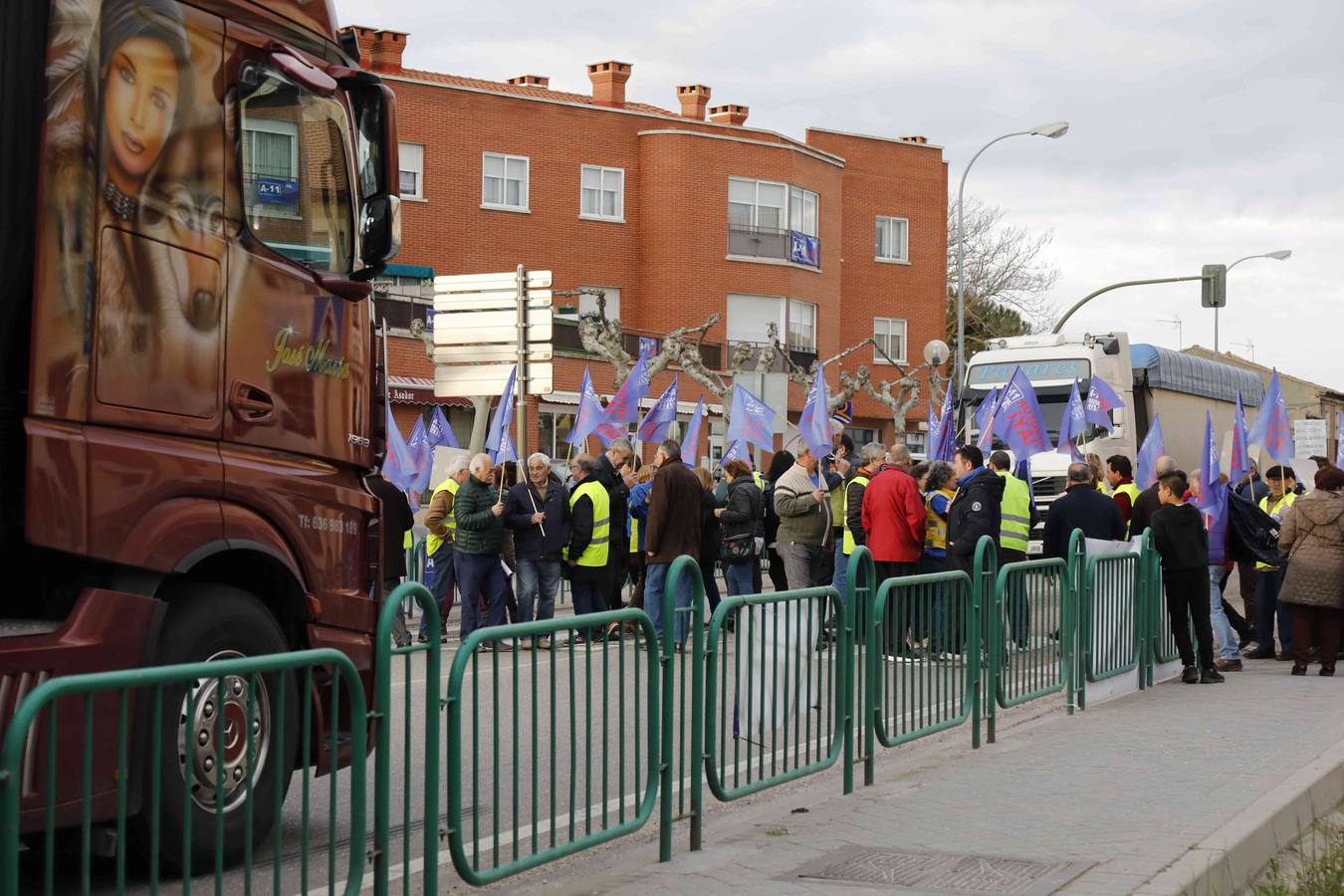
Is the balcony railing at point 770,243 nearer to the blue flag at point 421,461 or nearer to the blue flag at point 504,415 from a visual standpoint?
the blue flag at point 421,461

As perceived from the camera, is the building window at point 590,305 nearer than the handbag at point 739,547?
No

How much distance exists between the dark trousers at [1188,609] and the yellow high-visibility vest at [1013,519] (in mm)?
2297

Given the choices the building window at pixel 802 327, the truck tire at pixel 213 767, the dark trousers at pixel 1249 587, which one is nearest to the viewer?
the truck tire at pixel 213 767

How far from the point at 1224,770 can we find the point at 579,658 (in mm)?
4366

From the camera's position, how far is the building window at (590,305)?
42062mm

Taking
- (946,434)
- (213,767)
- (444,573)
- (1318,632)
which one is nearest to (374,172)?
(213,767)

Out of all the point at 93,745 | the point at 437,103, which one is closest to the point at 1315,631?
the point at 93,745

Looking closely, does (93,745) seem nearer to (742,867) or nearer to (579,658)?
(579,658)

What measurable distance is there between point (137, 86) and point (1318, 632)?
11.0 metres

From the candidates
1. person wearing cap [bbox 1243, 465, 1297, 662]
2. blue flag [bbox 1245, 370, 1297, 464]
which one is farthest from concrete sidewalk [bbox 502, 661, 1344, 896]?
blue flag [bbox 1245, 370, 1297, 464]

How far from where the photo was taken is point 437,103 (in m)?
40.7

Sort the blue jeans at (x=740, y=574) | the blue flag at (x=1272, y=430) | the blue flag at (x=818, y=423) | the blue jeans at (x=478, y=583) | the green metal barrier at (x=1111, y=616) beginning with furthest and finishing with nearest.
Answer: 1. the blue flag at (x=818, y=423)
2. the blue flag at (x=1272, y=430)
3. the blue jeans at (x=740, y=574)
4. the blue jeans at (x=478, y=583)
5. the green metal barrier at (x=1111, y=616)

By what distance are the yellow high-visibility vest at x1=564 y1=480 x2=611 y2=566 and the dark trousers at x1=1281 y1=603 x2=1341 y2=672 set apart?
19.6 ft

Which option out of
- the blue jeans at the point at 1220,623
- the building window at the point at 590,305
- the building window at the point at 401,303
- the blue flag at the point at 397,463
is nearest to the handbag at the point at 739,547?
the blue jeans at the point at 1220,623
